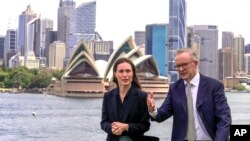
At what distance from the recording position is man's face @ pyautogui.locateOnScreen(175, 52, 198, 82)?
154 inches

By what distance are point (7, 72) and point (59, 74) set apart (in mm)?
9029

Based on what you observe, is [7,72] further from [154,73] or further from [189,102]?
[189,102]

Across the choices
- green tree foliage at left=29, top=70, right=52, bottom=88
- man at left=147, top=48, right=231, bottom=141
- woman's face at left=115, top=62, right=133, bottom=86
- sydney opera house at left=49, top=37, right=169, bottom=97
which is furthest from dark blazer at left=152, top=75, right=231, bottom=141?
green tree foliage at left=29, top=70, right=52, bottom=88

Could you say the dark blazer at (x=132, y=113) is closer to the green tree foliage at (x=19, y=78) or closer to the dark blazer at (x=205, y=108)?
the dark blazer at (x=205, y=108)

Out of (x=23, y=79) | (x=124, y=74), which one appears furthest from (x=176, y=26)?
(x=124, y=74)

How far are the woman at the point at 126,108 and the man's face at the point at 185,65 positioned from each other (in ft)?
0.99

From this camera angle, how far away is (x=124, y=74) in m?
4.07

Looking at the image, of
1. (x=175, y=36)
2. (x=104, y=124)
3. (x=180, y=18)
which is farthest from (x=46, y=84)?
(x=104, y=124)

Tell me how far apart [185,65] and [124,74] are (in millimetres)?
407

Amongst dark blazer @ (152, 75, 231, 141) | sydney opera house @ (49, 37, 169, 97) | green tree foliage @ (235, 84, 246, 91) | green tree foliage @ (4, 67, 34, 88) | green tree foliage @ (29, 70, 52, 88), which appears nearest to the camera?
dark blazer @ (152, 75, 231, 141)

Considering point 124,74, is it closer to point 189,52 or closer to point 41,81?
point 189,52

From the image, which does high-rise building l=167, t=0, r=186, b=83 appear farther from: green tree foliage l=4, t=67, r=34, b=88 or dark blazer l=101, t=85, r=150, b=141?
dark blazer l=101, t=85, r=150, b=141

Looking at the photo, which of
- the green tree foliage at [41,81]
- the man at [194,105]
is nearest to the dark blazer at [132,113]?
the man at [194,105]

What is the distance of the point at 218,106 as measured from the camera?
3877 millimetres
